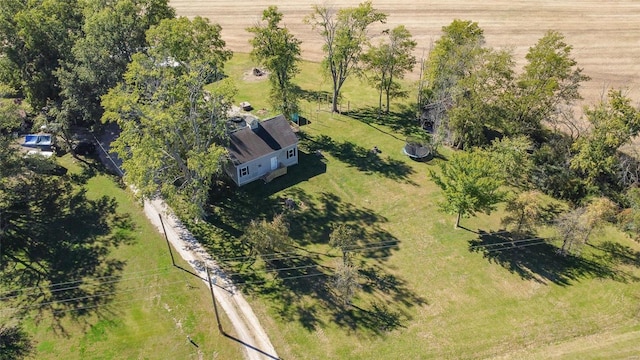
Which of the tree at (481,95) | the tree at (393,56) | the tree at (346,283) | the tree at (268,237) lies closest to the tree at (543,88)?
the tree at (481,95)

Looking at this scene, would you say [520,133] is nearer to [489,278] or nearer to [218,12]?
A: [489,278]

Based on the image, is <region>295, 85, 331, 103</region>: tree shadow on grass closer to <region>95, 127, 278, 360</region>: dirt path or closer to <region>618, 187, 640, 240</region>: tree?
<region>95, 127, 278, 360</region>: dirt path

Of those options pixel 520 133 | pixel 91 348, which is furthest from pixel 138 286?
pixel 520 133

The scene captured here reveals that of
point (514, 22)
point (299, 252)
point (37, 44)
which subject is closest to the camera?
point (299, 252)

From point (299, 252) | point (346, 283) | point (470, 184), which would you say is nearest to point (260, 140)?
point (299, 252)

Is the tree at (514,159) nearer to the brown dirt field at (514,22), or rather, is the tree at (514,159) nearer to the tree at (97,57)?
the brown dirt field at (514,22)

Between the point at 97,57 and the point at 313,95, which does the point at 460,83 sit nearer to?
the point at 313,95
